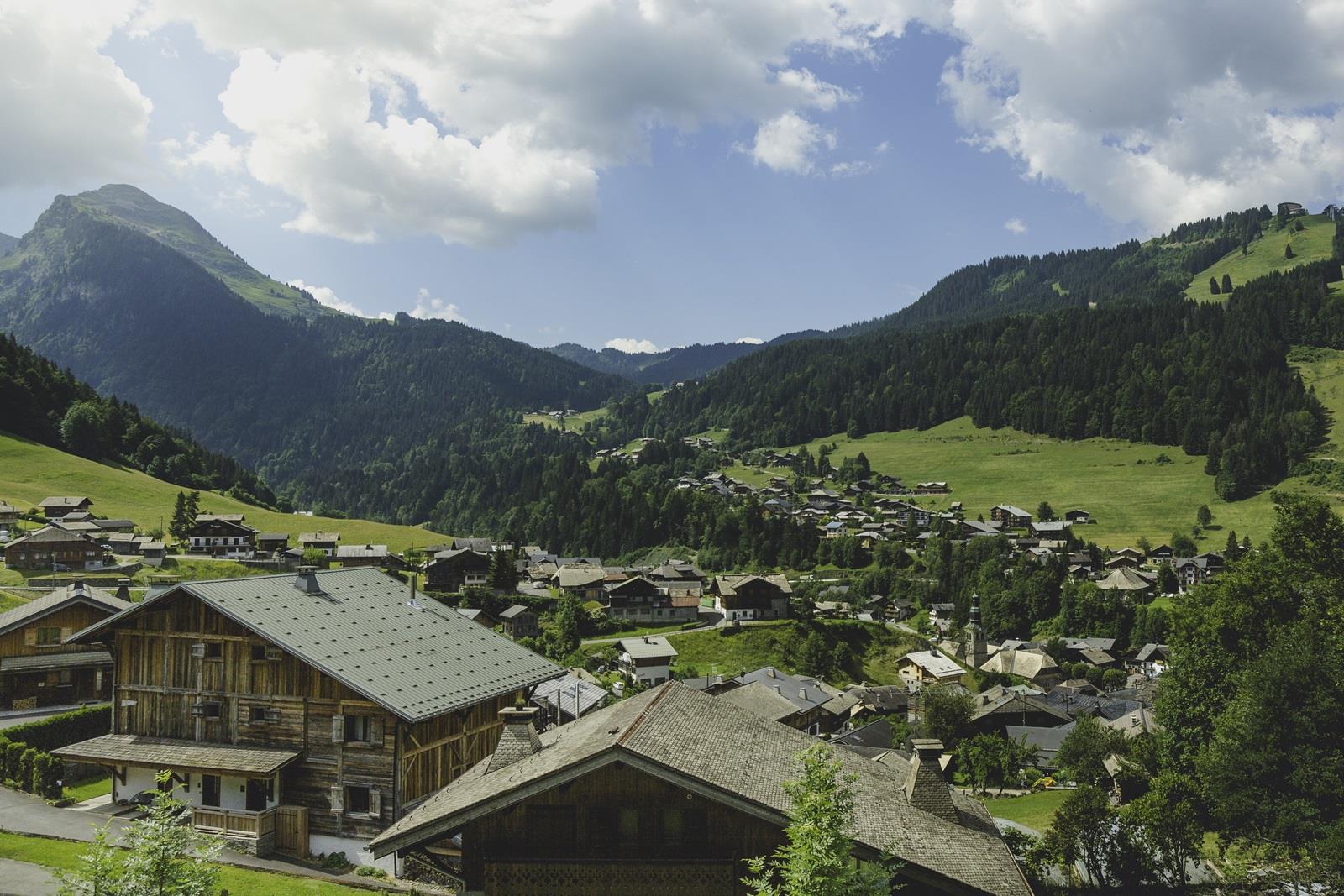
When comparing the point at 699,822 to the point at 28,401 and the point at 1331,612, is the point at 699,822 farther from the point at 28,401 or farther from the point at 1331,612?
the point at 28,401

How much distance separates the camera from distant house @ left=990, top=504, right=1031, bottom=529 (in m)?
185

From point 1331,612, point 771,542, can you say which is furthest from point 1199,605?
point 771,542

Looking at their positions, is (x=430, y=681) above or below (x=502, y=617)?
above

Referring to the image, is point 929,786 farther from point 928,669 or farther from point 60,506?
point 60,506

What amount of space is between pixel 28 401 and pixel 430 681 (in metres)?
173

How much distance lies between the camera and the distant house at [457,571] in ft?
409

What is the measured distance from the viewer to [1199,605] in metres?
45.6

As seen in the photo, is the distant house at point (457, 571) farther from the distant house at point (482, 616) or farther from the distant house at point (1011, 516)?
the distant house at point (1011, 516)

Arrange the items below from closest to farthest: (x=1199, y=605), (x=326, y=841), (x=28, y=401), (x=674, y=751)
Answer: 1. (x=674, y=751)
2. (x=326, y=841)
3. (x=1199, y=605)
4. (x=28, y=401)

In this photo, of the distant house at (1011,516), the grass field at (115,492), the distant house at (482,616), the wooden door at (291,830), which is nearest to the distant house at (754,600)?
the distant house at (482,616)

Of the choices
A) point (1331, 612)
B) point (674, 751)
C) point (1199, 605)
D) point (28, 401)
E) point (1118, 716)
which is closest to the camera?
point (674, 751)

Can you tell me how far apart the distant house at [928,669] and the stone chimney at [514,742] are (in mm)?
88773

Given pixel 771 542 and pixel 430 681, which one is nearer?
pixel 430 681

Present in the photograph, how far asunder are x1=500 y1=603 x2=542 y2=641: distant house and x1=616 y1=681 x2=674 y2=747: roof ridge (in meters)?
81.4
